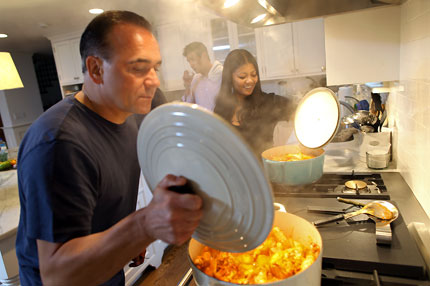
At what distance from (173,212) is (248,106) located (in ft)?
5.56

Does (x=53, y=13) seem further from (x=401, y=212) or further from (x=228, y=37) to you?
(x=401, y=212)

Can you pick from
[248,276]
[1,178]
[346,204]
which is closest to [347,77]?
[346,204]

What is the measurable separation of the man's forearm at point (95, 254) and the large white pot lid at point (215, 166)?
0.11m

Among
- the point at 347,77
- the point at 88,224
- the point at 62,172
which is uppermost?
the point at 347,77

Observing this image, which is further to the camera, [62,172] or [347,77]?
[347,77]

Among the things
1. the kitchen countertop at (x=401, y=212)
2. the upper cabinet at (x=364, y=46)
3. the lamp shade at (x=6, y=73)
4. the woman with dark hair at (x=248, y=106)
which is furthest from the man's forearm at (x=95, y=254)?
the lamp shade at (x=6, y=73)

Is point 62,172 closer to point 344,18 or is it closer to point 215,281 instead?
point 215,281

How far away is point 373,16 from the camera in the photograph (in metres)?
1.33

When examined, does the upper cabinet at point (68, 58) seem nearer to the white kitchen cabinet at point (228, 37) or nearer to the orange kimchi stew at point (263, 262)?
the white kitchen cabinet at point (228, 37)

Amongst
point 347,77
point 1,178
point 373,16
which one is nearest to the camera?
point 373,16

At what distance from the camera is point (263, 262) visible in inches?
25.0

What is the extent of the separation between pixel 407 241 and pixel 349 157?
35.5 inches

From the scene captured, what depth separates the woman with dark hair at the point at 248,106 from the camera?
78.8 inches

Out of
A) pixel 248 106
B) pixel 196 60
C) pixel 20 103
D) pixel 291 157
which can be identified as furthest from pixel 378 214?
pixel 20 103
